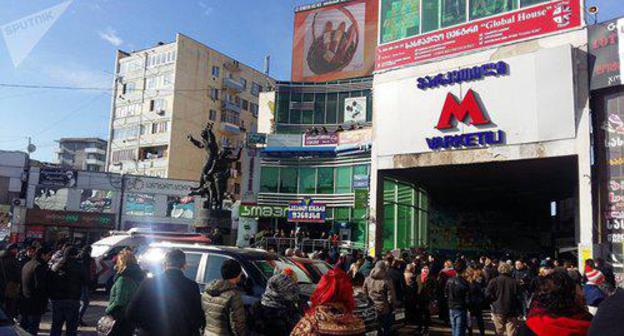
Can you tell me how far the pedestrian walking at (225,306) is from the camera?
4.86 meters

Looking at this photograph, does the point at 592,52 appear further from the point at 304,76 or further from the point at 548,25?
the point at 304,76

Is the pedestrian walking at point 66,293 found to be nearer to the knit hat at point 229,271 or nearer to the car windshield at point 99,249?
the knit hat at point 229,271

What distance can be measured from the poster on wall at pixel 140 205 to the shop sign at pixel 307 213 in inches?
655

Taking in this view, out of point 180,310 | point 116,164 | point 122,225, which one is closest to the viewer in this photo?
point 180,310

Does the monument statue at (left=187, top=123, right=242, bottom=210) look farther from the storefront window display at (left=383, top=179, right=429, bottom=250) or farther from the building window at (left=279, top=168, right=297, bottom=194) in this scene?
the building window at (left=279, top=168, right=297, bottom=194)

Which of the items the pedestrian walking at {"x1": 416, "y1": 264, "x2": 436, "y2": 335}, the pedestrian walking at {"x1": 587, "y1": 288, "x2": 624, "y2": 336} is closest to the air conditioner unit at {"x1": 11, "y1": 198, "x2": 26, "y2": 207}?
the pedestrian walking at {"x1": 416, "y1": 264, "x2": 436, "y2": 335}

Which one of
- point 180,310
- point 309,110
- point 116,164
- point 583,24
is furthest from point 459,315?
point 116,164

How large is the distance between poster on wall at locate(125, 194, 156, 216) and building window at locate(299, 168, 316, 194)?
14.9 meters

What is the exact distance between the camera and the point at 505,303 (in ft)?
29.8

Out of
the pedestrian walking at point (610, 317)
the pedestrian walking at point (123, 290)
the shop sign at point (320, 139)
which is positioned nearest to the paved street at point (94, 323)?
the pedestrian walking at point (123, 290)

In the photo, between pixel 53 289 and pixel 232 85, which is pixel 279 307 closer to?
pixel 53 289

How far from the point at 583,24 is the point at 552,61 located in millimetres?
1658

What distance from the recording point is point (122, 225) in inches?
1631

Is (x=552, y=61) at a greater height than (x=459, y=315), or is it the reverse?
(x=552, y=61)
